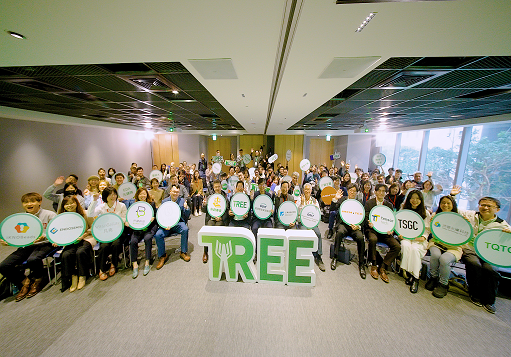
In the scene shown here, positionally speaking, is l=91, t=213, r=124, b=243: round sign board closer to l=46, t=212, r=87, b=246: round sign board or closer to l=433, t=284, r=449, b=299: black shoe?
l=46, t=212, r=87, b=246: round sign board

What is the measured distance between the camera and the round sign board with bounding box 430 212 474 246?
2521 millimetres

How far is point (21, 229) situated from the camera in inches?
98.6

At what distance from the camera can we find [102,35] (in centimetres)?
167

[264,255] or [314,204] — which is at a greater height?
[314,204]

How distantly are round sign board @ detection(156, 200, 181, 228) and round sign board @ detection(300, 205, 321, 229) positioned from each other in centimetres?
225

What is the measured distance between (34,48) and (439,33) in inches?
158

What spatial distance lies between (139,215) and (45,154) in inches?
221

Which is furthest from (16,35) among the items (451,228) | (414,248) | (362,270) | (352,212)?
(451,228)

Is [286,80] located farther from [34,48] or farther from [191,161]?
[191,161]

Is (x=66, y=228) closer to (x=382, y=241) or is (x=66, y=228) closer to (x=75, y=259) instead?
(x=75, y=259)

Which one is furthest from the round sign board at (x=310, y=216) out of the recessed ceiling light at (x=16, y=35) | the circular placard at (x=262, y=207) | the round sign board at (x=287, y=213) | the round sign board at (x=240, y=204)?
the recessed ceiling light at (x=16, y=35)

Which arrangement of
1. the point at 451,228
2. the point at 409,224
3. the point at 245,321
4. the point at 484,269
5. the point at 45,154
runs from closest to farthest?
1. the point at 245,321
2. the point at 484,269
3. the point at 451,228
4. the point at 409,224
5. the point at 45,154

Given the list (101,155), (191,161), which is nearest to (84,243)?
(101,155)

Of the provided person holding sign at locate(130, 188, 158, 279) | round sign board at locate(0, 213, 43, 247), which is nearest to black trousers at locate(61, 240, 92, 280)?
round sign board at locate(0, 213, 43, 247)
